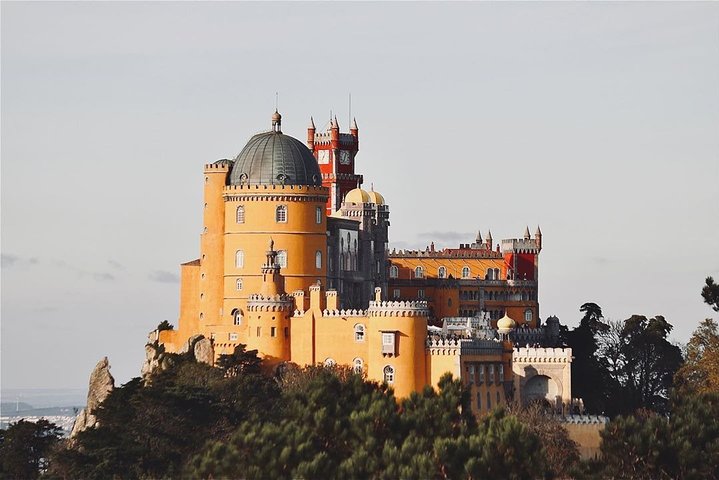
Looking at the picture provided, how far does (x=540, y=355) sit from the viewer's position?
121875mm

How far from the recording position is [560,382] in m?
122

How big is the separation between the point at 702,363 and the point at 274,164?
28.6 metres

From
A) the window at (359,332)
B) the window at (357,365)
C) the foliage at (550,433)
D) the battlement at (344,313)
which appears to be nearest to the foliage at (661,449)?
the foliage at (550,433)

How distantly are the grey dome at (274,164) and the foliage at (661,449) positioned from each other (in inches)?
1585

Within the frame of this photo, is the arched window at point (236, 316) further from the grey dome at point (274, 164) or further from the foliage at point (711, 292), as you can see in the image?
the foliage at point (711, 292)

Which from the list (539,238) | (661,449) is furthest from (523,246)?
(661,449)

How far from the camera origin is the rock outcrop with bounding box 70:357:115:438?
4971 inches

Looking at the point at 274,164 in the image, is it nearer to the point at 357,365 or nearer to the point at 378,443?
the point at 357,365

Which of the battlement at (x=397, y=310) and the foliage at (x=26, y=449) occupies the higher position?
the battlement at (x=397, y=310)

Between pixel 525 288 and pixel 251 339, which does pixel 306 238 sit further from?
pixel 525 288

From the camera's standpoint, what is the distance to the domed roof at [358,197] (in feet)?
449

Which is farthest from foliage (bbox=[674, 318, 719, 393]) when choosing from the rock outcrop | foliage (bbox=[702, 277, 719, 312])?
the rock outcrop

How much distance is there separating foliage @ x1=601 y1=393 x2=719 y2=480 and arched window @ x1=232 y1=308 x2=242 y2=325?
38.6 meters

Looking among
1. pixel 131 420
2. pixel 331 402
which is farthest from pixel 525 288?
pixel 331 402
